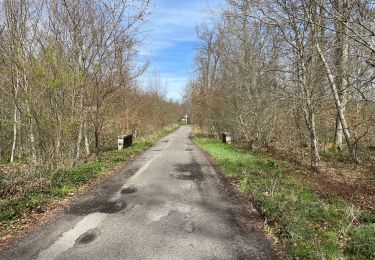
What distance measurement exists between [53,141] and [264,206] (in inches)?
291

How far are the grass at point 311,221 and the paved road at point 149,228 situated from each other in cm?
49

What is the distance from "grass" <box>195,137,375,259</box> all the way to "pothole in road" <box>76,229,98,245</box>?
10.2 feet

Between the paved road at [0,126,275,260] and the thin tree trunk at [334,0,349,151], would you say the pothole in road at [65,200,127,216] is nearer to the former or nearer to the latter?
the paved road at [0,126,275,260]

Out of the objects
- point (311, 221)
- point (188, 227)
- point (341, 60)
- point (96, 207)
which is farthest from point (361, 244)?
point (341, 60)

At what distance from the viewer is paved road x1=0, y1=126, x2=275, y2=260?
494 centimetres

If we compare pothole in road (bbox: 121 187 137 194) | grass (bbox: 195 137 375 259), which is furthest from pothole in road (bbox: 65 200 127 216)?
grass (bbox: 195 137 375 259)

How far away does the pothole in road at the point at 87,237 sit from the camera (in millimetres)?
5324

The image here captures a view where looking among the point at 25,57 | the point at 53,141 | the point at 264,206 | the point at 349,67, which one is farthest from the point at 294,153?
the point at 25,57

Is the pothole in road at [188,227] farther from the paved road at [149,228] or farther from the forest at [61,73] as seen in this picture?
the forest at [61,73]

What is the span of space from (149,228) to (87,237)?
1.09 m

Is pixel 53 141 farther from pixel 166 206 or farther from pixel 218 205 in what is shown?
pixel 218 205

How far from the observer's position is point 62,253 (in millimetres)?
4875

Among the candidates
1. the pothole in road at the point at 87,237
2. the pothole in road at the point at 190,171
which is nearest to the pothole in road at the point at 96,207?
the pothole in road at the point at 87,237

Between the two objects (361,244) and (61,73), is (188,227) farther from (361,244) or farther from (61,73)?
(61,73)
